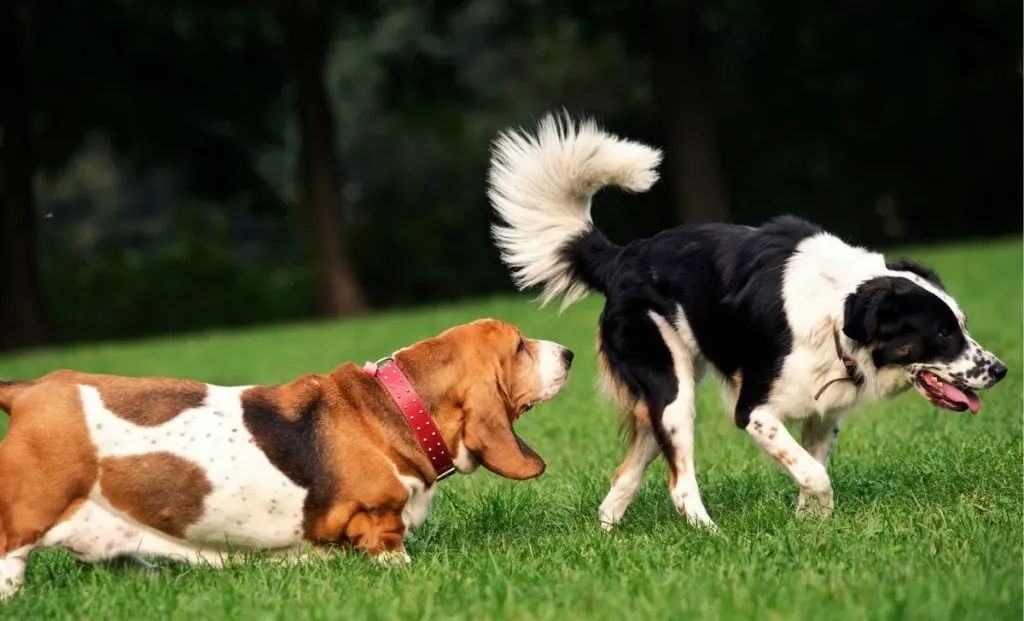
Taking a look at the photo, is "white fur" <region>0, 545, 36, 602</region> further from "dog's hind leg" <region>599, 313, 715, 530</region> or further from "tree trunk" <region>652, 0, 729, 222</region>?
"tree trunk" <region>652, 0, 729, 222</region>

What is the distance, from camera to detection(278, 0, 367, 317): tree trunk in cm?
2536

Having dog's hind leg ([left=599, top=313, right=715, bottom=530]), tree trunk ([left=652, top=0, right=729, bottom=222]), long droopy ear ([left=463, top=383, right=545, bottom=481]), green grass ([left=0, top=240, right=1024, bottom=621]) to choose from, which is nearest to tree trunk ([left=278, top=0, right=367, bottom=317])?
tree trunk ([left=652, top=0, right=729, bottom=222])

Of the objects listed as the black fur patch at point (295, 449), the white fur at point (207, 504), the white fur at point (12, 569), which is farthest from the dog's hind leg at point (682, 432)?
the white fur at point (12, 569)

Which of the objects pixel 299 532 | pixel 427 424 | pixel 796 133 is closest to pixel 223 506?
pixel 299 532

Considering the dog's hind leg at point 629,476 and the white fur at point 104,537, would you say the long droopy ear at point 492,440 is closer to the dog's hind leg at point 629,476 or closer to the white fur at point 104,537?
the dog's hind leg at point 629,476

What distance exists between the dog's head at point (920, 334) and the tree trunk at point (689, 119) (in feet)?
63.8

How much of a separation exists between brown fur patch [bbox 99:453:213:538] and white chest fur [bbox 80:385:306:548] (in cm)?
3

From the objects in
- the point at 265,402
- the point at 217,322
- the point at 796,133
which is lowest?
the point at 217,322

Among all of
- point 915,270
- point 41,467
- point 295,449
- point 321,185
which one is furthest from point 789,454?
point 321,185

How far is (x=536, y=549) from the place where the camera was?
18.4 ft

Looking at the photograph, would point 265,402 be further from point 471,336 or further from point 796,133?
point 796,133

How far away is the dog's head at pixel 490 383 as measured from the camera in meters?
5.61

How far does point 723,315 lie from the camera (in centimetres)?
606

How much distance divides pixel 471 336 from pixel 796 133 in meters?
26.0
